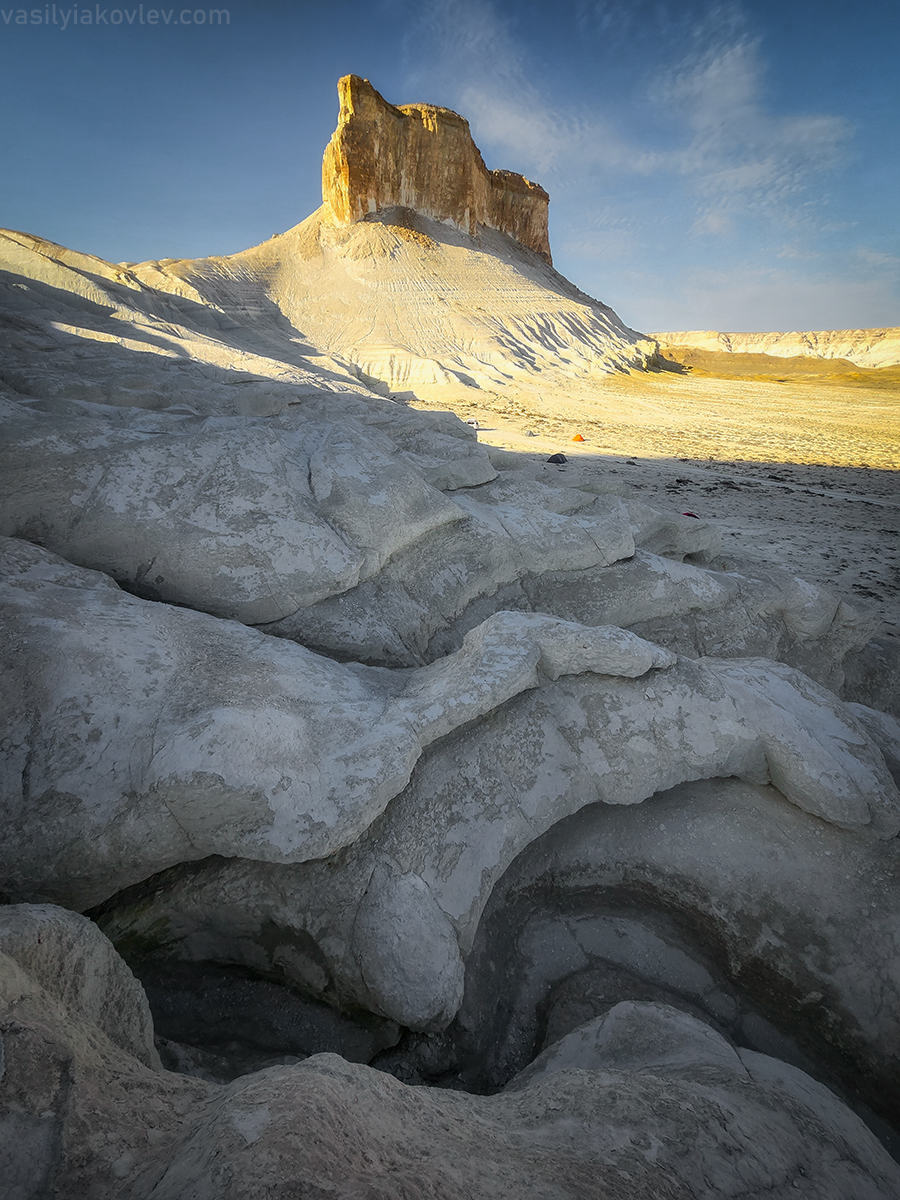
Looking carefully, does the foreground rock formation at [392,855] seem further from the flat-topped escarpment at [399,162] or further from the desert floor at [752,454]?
the flat-topped escarpment at [399,162]

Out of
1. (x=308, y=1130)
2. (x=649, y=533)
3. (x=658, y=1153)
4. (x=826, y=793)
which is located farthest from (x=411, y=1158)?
(x=649, y=533)

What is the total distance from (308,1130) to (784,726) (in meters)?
2.36

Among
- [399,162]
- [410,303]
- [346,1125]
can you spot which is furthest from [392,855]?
[399,162]

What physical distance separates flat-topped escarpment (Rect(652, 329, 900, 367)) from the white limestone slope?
36702 mm

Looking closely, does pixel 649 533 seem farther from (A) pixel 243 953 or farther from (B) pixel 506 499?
(A) pixel 243 953

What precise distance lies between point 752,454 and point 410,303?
2001cm

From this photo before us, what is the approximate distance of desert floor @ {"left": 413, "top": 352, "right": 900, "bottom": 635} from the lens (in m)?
6.77

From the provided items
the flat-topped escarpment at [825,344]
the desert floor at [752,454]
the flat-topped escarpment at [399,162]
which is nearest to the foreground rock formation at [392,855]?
the desert floor at [752,454]

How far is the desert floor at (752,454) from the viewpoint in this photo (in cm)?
677

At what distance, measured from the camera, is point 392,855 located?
2.08m

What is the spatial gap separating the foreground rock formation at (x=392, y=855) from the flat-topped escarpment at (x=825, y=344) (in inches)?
2576

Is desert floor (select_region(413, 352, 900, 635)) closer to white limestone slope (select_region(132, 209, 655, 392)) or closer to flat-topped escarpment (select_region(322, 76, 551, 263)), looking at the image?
white limestone slope (select_region(132, 209, 655, 392))

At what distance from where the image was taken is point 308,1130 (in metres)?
1.00

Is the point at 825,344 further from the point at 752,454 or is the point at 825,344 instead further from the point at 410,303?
the point at 752,454
